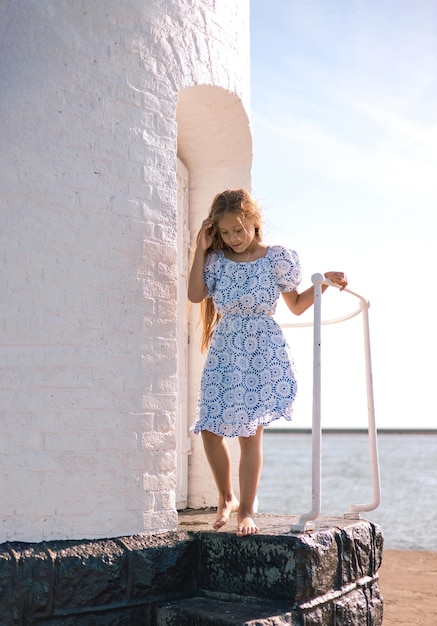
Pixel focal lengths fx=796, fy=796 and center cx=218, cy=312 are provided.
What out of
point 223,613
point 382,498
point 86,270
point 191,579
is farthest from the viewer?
point 382,498

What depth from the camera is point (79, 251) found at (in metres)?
3.45

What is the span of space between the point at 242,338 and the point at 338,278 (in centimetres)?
53

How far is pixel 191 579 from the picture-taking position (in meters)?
3.59

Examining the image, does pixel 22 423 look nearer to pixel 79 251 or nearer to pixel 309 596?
pixel 79 251

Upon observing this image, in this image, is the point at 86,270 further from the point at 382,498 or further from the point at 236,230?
the point at 382,498

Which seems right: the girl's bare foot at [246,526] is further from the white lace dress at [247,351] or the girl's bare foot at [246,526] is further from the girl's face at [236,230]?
the girl's face at [236,230]

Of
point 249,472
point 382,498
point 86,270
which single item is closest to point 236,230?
point 86,270

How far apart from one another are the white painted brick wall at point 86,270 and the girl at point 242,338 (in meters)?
0.20

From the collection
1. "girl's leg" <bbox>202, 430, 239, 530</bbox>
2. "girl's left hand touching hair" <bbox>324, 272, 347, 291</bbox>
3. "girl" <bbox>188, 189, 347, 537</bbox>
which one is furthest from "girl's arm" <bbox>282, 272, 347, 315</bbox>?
"girl's leg" <bbox>202, 430, 239, 530</bbox>

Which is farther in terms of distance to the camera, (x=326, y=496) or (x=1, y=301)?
(x=326, y=496)

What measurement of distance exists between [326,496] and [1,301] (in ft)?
65.9

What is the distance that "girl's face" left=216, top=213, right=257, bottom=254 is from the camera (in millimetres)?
3752

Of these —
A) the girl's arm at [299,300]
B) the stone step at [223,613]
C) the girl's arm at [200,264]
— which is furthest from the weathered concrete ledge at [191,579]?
the girl's arm at [200,264]

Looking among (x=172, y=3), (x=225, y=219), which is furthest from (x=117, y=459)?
(x=172, y=3)
